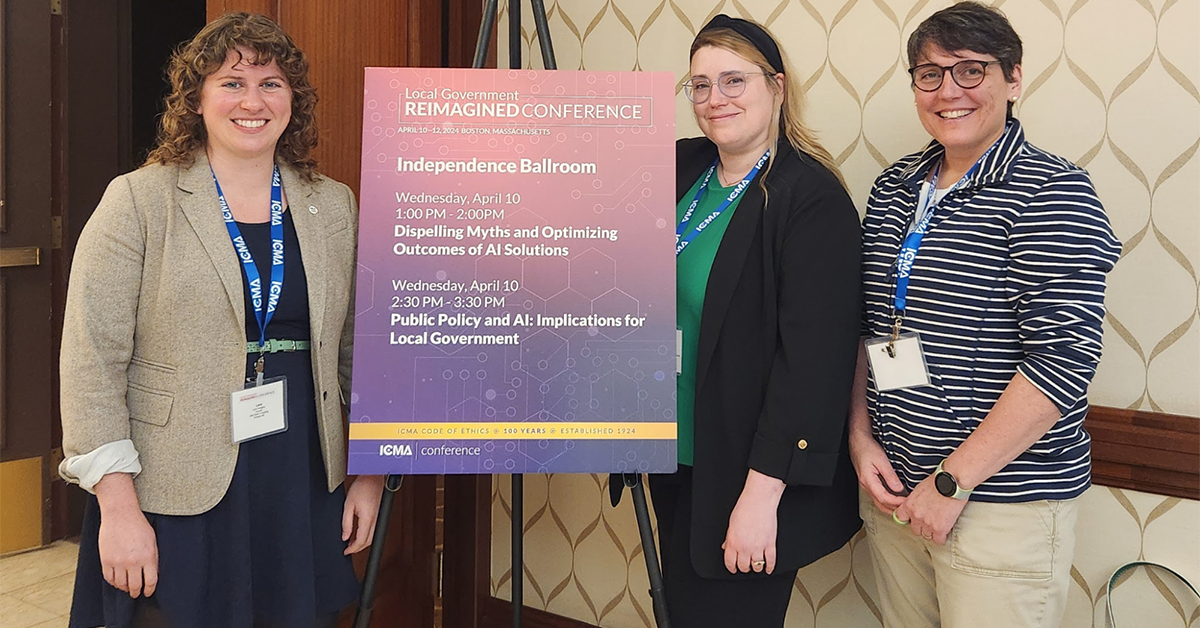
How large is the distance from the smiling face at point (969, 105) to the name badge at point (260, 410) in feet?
4.46

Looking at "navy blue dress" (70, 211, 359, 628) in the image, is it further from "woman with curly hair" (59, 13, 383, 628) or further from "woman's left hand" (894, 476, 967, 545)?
"woman's left hand" (894, 476, 967, 545)

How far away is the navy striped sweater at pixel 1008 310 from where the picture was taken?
135cm

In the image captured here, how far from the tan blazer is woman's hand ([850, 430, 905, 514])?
1.21m

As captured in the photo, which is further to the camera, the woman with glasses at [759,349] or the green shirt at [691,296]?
the green shirt at [691,296]

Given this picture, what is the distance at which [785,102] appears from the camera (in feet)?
5.34

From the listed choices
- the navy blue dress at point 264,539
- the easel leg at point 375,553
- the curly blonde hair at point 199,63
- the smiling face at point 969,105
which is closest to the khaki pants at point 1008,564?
the smiling face at point 969,105

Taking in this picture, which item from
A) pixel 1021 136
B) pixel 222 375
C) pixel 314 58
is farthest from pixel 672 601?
pixel 314 58

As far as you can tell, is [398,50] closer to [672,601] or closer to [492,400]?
[492,400]

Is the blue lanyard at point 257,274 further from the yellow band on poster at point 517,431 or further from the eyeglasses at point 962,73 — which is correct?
the eyeglasses at point 962,73

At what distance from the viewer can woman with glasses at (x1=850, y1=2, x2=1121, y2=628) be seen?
136 cm

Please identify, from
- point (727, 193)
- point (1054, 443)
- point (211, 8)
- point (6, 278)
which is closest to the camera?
point (1054, 443)

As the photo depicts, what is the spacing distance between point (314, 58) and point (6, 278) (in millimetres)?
2083

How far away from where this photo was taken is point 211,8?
6.15 ft

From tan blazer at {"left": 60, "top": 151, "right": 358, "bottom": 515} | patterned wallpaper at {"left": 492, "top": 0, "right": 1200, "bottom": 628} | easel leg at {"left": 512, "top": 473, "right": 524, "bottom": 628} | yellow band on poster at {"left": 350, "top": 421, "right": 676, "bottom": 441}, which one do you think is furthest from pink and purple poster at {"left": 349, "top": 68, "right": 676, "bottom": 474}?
patterned wallpaper at {"left": 492, "top": 0, "right": 1200, "bottom": 628}
